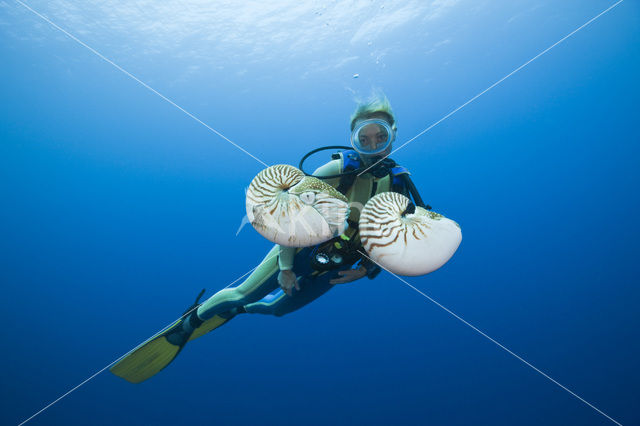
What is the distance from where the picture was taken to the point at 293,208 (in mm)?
1250

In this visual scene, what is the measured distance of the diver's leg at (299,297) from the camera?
260cm

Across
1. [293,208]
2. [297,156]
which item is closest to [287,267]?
[293,208]

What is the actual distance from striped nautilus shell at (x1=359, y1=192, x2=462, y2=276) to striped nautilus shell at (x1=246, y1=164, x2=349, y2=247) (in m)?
0.17

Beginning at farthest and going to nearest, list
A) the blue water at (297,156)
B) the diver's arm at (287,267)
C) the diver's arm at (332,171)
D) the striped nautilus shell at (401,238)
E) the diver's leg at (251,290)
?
1. the blue water at (297,156)
2. the diver's leg at (251,290)
3. the diver's arm at (332,171)
4. the diver's arm at (287,267)
5. the striped nautilus shell at (401,238)

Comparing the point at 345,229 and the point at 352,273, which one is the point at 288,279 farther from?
the point at 345,229

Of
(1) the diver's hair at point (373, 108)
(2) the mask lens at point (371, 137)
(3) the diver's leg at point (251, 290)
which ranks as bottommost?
(3) the diver's leg at point (251, 290)

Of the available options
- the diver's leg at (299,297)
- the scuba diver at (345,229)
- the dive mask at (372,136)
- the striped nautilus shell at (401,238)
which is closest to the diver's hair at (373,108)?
the scuba diver at (345,229)

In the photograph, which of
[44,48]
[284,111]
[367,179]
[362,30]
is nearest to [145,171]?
[44,48]

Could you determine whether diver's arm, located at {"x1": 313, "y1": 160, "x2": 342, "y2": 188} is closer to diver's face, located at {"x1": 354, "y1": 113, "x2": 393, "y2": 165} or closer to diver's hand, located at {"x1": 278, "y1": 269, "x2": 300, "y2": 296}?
diver's face, located at {"x1": 354, "y1": 113, "x2": 393, "y2": 165}

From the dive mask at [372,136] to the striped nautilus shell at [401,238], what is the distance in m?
0.78

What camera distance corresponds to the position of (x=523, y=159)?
16.3 m

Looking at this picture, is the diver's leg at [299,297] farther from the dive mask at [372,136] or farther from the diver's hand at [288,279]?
the dive mask at [372,136]

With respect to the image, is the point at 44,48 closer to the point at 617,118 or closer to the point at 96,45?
the point at 96,45

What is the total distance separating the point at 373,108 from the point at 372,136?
23 centimetres
